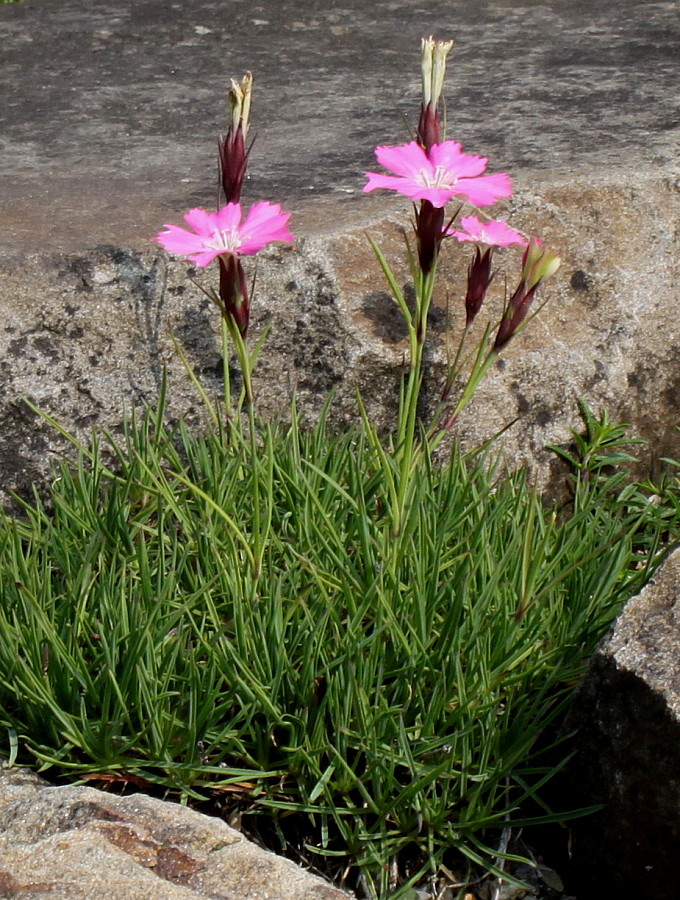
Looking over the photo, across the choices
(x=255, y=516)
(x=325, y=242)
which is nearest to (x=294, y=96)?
(x=325, y=242)

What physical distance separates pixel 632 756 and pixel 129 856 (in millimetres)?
650

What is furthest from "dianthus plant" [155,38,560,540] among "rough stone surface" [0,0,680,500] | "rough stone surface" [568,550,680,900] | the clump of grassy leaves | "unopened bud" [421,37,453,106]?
"rough stone surface" [0,0,680,500]

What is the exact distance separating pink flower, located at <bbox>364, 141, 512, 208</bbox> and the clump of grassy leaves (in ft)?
1.38

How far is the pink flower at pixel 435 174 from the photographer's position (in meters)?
1.38

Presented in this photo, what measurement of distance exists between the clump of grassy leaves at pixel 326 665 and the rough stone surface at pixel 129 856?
0.15m

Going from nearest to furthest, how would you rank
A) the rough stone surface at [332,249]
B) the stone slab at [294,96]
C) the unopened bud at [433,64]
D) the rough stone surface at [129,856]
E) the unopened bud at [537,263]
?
the rough stone surface at [129,856] < the unopened bud at [433,64] < the unopened bud at [537,263] < the rough stone surface at [332,249] < the stone slab at [294,96]

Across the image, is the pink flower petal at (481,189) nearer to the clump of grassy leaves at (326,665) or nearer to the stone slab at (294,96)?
the clump of grassy leaves at (326,665)

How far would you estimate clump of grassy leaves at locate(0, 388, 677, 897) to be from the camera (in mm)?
→ 1506

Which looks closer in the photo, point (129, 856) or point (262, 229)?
point (129, 856)

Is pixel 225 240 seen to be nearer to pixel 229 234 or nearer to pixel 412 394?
pixel 229 234

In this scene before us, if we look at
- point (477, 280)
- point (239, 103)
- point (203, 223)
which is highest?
point (239, 103)

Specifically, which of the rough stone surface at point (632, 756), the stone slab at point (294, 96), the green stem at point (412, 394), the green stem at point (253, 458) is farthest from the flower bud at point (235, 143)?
the rough stone surface at point (632, 756)

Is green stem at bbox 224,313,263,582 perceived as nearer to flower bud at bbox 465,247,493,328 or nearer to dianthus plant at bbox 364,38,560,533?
dianthus plant at bbox 364,38,560,533

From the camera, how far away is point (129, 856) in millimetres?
1248
